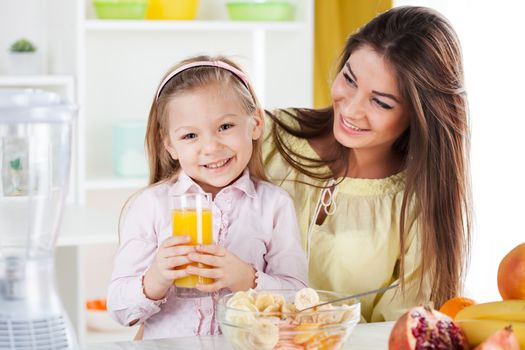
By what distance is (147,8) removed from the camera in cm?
355

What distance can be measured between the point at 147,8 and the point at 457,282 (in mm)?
1967

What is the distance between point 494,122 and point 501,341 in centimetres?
204

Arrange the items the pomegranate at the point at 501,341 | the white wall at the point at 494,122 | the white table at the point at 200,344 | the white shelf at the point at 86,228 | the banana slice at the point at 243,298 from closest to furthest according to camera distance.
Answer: the pomegranate at the point at 501,341 → the banana slice at the point at 243,298 → the white table at the point at 200,344 → the white shelf at the point at 86,228 → the white wall at the point at 494,122

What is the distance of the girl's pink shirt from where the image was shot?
5.90ft

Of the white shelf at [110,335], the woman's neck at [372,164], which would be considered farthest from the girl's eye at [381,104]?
the white shelf at [110,335]

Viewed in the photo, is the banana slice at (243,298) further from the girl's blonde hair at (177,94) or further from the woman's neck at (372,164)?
the woman's neck at (372,164)

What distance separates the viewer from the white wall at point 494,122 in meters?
3.02

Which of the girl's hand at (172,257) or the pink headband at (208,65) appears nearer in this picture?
the girl's hand at (172,257)

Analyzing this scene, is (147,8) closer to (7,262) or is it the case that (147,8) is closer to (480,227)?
(480,227)

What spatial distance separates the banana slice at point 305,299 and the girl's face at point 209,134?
44cm

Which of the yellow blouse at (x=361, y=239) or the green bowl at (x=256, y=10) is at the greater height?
the green bowl at (x=256, y=10)

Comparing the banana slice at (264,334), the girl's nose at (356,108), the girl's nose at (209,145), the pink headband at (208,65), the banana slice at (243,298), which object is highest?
the pink headband at (208,65)

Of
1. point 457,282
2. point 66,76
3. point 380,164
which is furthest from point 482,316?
point 66,76

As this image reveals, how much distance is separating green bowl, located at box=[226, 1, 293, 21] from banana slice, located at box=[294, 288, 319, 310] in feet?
7.56
